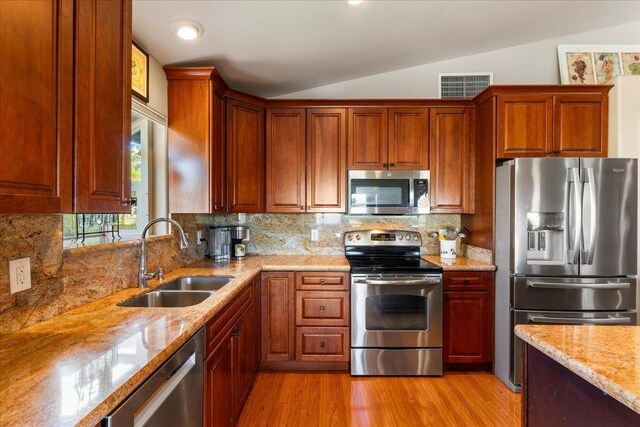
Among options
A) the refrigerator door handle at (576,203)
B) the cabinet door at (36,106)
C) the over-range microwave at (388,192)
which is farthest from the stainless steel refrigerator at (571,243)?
the cabinet door at (36,106)

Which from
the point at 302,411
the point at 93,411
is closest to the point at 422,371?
the point at 302,411

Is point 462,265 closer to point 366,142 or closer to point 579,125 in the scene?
point 366,142

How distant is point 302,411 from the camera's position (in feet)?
6.93

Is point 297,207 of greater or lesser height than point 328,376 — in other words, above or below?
above

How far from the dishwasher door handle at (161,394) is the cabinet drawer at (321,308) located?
55.2 inches

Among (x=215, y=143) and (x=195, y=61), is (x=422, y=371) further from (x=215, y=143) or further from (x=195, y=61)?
(x=195, y=61)

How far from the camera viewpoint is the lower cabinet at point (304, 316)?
261cm

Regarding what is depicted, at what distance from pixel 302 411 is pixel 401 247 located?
1.71 m

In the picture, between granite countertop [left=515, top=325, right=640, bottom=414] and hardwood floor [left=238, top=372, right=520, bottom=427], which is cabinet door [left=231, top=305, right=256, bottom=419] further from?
granite countertop [left=515, top=325, right=640, bottom=414]

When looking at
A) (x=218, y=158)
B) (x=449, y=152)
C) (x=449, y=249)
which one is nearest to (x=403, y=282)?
(x=449, y=249)

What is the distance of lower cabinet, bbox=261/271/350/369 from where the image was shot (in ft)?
8.55

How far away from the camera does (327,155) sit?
296 cm

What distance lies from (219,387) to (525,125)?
9.58 feet

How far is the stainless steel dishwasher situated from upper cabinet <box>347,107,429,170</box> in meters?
2.14
